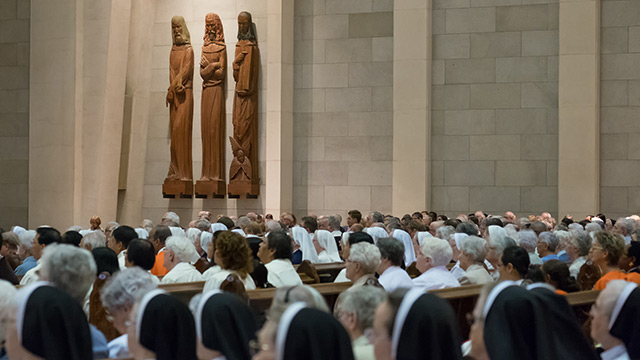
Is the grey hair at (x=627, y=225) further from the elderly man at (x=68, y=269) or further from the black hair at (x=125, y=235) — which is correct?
the elderly man at (x=68, y=269)

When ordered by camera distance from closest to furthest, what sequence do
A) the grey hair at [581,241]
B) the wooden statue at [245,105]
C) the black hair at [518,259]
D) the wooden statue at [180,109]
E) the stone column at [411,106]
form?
the black hair at [518,259]
the grey hair at [581,241]
the stone column at [411,106]
the wooden statue at [245,105]
the wooden statue at [180,109]

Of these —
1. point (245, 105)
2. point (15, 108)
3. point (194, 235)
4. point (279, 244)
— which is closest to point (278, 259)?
point (279, 244)

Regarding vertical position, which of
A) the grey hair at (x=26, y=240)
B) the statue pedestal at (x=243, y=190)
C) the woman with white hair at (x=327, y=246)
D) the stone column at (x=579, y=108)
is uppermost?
the stone column at (x=579, y=108)

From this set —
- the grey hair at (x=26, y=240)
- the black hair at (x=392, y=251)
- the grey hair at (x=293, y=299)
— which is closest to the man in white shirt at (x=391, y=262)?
the black hair at (x=392, y=251)

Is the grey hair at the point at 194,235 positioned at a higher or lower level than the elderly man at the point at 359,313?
lower

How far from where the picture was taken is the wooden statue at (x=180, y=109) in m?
19.5

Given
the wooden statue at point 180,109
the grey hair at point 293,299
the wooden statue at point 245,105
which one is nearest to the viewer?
the grey hair at point 293,299

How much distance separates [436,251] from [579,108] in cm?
1084

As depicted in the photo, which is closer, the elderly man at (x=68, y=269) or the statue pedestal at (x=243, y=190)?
the elderly man at (x=68, y=269)

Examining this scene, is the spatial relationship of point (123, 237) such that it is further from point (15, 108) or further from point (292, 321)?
point (15, 108)

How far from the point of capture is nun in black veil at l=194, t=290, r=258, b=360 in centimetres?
412

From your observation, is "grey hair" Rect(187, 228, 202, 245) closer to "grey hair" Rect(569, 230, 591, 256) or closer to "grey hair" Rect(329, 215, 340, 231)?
"grey hair" Rect(329, 215, 340, 231)

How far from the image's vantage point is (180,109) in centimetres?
1966

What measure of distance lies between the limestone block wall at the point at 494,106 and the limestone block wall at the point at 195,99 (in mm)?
3917
